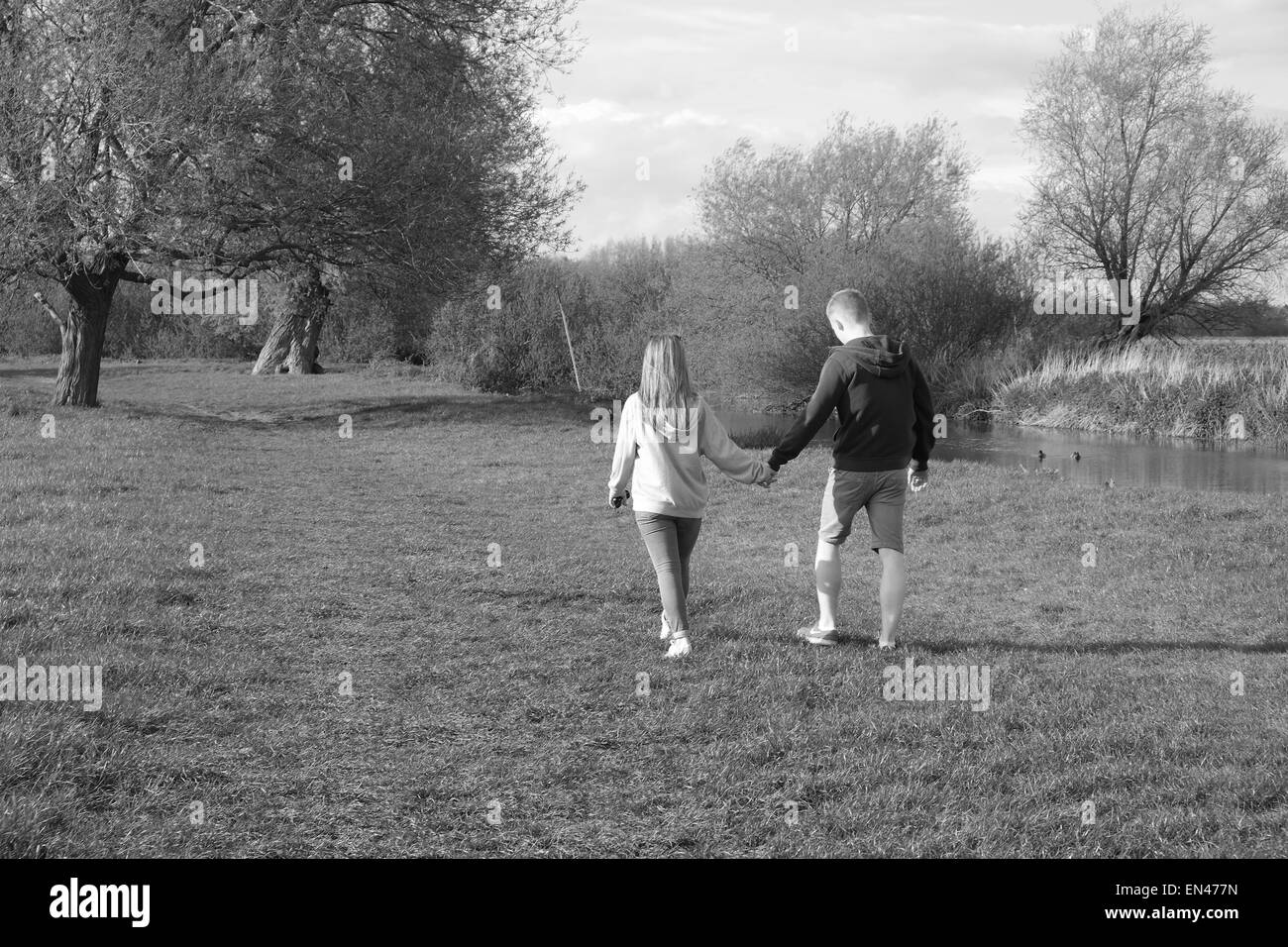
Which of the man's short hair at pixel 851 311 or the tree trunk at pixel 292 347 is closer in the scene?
the man's short hair at pixel 851 311

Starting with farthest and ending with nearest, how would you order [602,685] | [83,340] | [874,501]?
1. [83,340]
2. [874,501]
3. [602,685]

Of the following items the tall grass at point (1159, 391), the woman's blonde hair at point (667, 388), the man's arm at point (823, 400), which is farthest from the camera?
the tall grass at point (1159, 391)

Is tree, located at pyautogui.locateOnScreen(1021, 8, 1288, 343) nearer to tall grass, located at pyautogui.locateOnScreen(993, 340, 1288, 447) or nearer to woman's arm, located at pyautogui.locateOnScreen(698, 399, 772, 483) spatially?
tall grass, located at pyautogui.locateOnScreen(993, 340, 1288, 447)

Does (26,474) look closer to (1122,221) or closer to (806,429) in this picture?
(806,429)

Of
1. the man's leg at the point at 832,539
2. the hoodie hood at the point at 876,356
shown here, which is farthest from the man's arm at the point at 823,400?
the man's leg at the point at 832,539

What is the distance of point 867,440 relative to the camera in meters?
7.64

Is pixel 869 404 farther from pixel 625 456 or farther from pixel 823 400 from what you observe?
pixel 625 456

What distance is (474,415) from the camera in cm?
2625

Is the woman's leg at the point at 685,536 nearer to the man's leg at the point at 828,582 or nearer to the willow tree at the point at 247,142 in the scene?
the man's leg at the point at 828,582

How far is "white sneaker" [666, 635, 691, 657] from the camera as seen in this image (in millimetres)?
7465

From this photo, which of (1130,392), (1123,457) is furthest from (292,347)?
(1123,457)

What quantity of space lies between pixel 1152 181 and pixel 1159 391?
1177 cm

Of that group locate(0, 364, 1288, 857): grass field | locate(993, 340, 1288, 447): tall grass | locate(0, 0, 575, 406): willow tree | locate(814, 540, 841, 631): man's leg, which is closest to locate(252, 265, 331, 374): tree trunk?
locate(0, 0, 575, 406): willow tree

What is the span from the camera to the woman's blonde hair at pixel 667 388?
7.40 m
